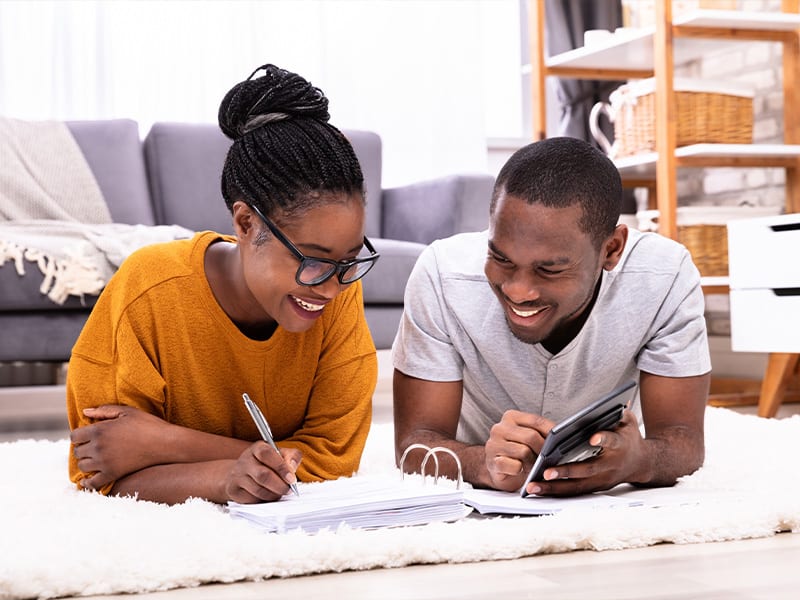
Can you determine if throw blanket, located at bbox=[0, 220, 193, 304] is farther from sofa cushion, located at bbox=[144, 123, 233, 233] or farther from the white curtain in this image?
the white curtain

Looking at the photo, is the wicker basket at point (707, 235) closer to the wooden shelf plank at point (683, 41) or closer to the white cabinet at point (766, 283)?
the white cabinet at point (766, 283)

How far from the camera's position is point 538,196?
4.84ft

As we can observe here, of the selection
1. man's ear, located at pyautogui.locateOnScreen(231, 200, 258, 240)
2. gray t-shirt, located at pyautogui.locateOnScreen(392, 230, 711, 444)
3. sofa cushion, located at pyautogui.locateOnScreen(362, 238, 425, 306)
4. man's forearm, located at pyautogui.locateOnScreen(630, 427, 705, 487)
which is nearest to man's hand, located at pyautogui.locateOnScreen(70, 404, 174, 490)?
man's ear, located at pyautogui.locateOnScreen(231, 200, 258, 240)

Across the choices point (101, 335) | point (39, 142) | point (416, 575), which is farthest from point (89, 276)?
point (416, 575)

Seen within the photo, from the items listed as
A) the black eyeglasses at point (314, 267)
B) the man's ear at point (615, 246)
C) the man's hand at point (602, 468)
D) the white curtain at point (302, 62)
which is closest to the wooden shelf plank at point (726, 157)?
the white curtain at point (302, 62)

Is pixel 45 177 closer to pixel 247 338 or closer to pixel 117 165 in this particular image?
pixel 117 165

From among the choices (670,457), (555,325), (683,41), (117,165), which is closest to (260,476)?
(555,325)

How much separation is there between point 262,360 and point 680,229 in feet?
6.92

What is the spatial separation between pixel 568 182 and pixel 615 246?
160mm

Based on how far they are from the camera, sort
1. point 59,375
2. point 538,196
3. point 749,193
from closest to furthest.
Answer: point 538,196
point 749,193
point 59,375

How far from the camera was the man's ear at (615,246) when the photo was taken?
5.23 ft

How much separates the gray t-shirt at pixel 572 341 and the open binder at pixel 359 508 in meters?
0.27

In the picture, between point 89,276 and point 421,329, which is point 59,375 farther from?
point 421,329

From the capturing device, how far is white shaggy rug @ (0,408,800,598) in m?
1.13
